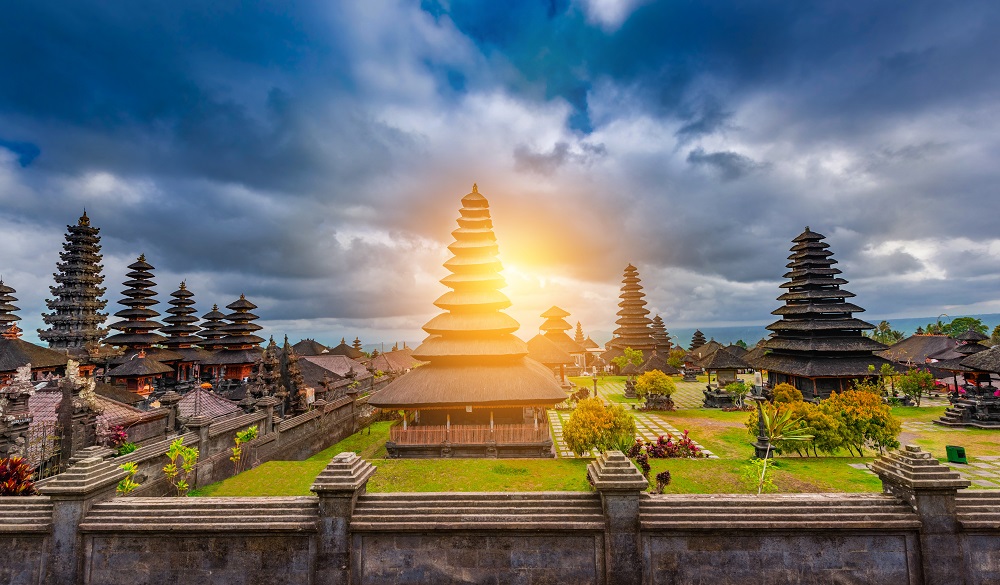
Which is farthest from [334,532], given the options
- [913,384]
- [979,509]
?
[913,384]

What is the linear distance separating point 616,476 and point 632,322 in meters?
58.9

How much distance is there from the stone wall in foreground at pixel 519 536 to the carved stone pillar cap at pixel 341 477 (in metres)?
0.02

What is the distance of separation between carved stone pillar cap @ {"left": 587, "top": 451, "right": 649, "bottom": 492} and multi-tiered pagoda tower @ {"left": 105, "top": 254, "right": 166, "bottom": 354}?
57436 mm

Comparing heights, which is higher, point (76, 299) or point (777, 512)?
point (76, 299)

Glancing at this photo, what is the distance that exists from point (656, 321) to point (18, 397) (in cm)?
6911

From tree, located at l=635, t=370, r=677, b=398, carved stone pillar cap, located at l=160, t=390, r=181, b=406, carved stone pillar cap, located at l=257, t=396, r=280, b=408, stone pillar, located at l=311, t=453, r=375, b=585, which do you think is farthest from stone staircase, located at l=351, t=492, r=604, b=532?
tree, located at l=635, t=370, r=677, b=398

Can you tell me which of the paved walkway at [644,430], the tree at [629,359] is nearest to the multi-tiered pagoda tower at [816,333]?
the paved walkway at [644,430]

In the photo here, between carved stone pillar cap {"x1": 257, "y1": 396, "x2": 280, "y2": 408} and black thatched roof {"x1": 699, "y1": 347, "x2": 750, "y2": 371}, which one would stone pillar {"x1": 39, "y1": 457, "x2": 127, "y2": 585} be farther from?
black thatched roof {"x1": 699, "y1": 347, "x2": 750, "y2": 371}

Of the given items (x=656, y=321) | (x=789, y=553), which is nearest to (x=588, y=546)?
(x=789, y=553)

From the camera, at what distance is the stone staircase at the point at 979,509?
21.4 feet

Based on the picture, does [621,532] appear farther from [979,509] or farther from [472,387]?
[472,387]

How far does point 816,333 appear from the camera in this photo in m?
31.7

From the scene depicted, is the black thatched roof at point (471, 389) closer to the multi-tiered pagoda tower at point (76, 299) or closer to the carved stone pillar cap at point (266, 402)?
the carved stone pillar cap at point (266, 402)

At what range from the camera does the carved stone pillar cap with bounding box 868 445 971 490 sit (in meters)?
6.46
